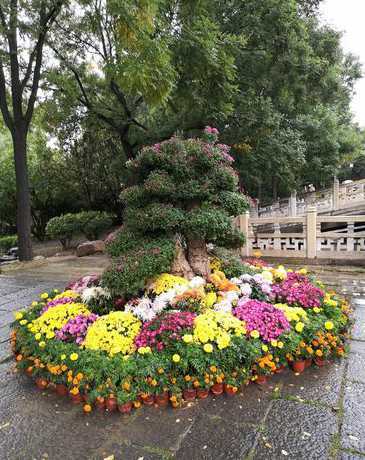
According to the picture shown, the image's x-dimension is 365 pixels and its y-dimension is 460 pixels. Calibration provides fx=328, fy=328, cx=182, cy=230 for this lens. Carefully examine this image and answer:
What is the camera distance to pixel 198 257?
3.40 meters

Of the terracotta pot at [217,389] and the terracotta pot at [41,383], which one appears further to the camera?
the terracotta pot at [41,383]

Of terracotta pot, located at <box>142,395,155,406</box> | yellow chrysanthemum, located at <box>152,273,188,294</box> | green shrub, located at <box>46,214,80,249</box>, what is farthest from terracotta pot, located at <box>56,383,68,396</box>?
green shrub, located at <box>46,214,80,249</box>

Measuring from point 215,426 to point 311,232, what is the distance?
514 centimetres

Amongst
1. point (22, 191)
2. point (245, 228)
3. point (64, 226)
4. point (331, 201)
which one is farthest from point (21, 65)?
point (331, 201)

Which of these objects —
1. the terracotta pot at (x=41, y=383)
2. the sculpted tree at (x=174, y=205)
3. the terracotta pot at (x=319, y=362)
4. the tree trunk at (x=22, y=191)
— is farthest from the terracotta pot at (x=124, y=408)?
the tree trunk at (x=22, y=191)

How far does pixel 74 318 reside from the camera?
271cm

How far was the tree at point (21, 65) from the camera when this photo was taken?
7172 mm

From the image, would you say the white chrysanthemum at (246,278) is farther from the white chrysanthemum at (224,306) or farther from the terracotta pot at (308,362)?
the terracotta pot at (308,362)

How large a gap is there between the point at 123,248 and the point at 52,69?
820 cm

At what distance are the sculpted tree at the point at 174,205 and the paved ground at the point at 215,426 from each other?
1.06 meters

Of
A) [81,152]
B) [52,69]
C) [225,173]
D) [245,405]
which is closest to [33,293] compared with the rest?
[225,173]

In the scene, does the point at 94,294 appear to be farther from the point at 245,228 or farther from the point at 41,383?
the point at 245,228

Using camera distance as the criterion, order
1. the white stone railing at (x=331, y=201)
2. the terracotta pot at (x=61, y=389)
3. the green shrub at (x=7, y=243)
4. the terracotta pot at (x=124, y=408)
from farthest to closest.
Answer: the white stone railing at (x=331, y=201) → the green shrub at (x=7, y=243) → the terracotta pot at (x=61, y=389) → the terracotta pot at (x=124, y=408)

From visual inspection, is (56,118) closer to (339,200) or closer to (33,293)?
(33,293)
